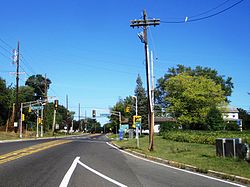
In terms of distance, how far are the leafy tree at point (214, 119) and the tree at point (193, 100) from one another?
774 millimetres

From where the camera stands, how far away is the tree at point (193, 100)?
63.5 meters

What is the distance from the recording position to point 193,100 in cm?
6369

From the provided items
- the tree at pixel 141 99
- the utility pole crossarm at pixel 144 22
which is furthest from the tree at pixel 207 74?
the utility pole crossarm at pixel 144 22

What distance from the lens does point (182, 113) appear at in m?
65.8

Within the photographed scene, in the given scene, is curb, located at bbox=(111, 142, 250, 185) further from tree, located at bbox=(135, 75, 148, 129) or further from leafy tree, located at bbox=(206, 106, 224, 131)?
tree, located at bbox=(135, 75, 148, 129)

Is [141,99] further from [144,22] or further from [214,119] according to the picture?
[144,22]

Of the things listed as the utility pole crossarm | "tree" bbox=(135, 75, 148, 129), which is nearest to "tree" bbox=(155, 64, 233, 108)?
"tree" bbox=(135, 75, 148, 129)

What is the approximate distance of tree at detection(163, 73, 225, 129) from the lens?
6350 centimetres

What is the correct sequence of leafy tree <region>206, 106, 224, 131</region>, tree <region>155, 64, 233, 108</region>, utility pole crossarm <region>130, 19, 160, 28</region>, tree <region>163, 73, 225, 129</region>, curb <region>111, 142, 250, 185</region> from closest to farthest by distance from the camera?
curb <region>111, 142, 250, 185</region>
utility pole crossarm <region>130, 19, 160, 28</region>
leafy tree <region>206, 106, 224, 131</region>
tree <region>163, 73, 225, 129</region>
tree <region>155, 64, 233, 108</region>

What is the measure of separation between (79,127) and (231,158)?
179347 millimetres

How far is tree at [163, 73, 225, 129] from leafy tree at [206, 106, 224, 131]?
0.77m

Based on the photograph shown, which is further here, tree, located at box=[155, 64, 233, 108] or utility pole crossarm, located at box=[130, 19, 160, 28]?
tree, located at box=[155, 64, 233, 108]

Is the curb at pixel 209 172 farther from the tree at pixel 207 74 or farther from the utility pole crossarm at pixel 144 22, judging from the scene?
the tree at pixel 207 74

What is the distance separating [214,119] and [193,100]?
4.99 m
